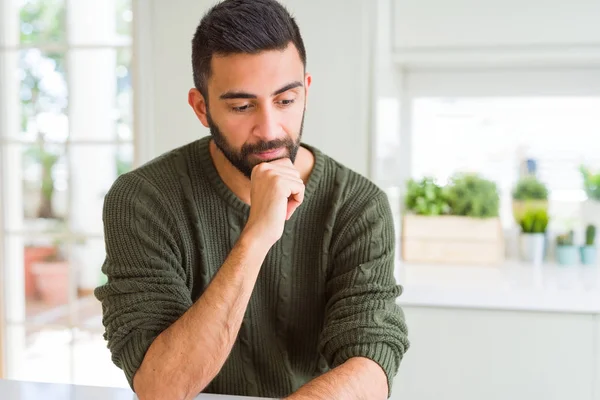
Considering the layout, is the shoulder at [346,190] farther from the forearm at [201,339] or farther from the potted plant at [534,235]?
the potted plant at [534,235]

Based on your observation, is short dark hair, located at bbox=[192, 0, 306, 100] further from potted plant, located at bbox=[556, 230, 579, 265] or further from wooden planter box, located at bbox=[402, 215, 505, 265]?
potted plant, located at bbox=[556, 230, 579, 265]

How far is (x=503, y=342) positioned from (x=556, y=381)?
0.18 meters

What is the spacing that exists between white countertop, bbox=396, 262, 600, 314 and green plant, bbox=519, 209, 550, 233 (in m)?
0.29

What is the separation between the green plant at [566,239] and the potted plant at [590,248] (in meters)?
0.05

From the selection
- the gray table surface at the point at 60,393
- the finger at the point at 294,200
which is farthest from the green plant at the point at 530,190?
the gray table surface at the point at 60,393

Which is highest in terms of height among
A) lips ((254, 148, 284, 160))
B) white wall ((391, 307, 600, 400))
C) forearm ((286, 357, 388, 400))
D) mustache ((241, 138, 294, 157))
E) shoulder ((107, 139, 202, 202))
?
mustache ((241, 138, 294, 157))

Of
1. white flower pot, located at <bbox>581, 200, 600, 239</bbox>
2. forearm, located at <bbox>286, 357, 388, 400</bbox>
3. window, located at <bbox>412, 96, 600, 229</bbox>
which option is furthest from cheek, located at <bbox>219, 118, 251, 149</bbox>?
white flower pot, located at <bbox>581, 200, 600, 239</bbox>

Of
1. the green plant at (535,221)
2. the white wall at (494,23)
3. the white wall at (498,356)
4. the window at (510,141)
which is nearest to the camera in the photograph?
the white wall at (498,356)

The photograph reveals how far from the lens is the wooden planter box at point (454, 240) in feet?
7.66

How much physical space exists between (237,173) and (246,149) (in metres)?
0.14

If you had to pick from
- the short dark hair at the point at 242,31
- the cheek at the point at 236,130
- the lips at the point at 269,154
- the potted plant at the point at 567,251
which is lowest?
the potted plant at the point at 567,251

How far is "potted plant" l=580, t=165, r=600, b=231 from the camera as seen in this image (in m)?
2.50

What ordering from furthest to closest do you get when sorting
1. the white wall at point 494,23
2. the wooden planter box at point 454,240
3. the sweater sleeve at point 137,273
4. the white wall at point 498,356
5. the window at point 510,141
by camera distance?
the window at point 510,141 < the wooden planter box at point 454,240 < the white wall at point 494,23 < the white wall at point 498,356 < the sweater sleeve at point 137,273

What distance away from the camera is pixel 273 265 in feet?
4.61
